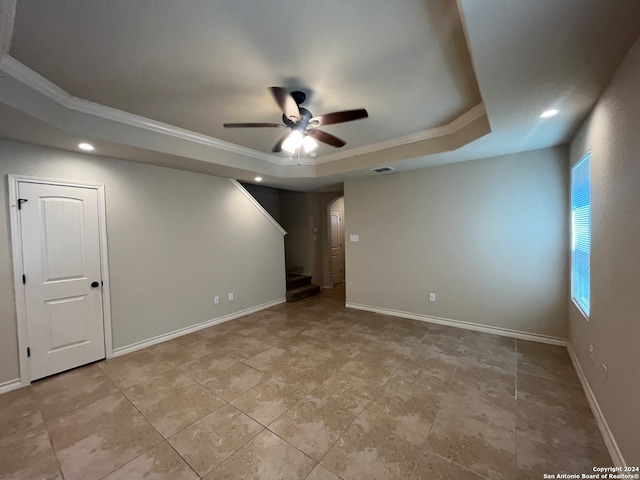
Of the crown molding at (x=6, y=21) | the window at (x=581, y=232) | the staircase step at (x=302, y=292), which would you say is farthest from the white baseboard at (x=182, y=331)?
the window at (x=581, y=232)

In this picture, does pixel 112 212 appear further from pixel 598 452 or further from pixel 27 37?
pixel 598 452

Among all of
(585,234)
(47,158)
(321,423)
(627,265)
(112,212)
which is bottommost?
(321,423)

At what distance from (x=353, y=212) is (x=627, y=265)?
3.60m

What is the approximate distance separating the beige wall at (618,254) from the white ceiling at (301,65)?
24cm

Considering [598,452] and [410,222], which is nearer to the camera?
[598,452]

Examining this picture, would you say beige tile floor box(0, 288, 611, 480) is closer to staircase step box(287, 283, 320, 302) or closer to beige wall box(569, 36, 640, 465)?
beige wall box(569, 36, 640, 465)

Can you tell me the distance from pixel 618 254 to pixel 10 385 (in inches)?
201

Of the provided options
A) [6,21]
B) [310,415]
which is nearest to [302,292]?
[310,415]

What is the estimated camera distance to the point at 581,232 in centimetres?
257

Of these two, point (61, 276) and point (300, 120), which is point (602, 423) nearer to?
point (300, 120)

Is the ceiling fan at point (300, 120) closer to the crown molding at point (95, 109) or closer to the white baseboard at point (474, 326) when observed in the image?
the crown molding at point (95, 109)

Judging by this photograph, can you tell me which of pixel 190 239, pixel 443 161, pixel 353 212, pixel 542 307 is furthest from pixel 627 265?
pixel 190 239

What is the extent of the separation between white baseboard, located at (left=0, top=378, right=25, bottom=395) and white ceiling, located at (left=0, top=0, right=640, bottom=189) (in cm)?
235

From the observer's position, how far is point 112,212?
124 inches
